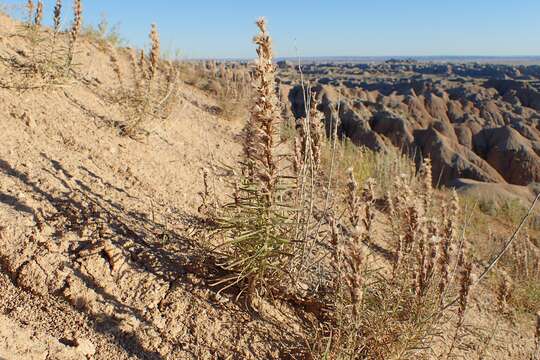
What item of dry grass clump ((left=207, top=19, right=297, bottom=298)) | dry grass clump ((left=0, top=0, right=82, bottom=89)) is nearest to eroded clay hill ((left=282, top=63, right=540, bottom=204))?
dry grass clump ((left=0, top=0, right=82, bottom=89))

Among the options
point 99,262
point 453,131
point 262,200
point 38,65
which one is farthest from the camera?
point 453,131

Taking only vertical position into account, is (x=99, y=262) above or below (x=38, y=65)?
below

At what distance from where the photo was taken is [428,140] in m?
23.9

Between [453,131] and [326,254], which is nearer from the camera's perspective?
[326,254]

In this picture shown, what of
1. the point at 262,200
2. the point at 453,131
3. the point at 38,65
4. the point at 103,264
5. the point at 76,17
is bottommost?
the point at 453,131

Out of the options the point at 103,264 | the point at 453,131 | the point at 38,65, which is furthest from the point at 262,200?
the point at 453,131

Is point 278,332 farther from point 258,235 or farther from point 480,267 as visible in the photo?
point 480,267

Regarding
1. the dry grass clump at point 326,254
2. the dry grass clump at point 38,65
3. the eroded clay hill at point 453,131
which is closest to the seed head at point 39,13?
the dry grass clump at point 38,65

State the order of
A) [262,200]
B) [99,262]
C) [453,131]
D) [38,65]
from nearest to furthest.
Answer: [262,200] → [99,262] → [38,65] → [453,131]

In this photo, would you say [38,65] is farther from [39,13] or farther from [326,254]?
[326,254]

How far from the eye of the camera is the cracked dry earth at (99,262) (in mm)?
2088

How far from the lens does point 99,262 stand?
243 centimetres

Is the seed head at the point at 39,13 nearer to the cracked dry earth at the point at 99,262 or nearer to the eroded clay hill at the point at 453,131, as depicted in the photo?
the cracked dry earth at the point at 99,262

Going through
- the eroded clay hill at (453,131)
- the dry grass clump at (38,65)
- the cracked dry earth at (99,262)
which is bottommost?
the eroded clay hill at (453,131)
